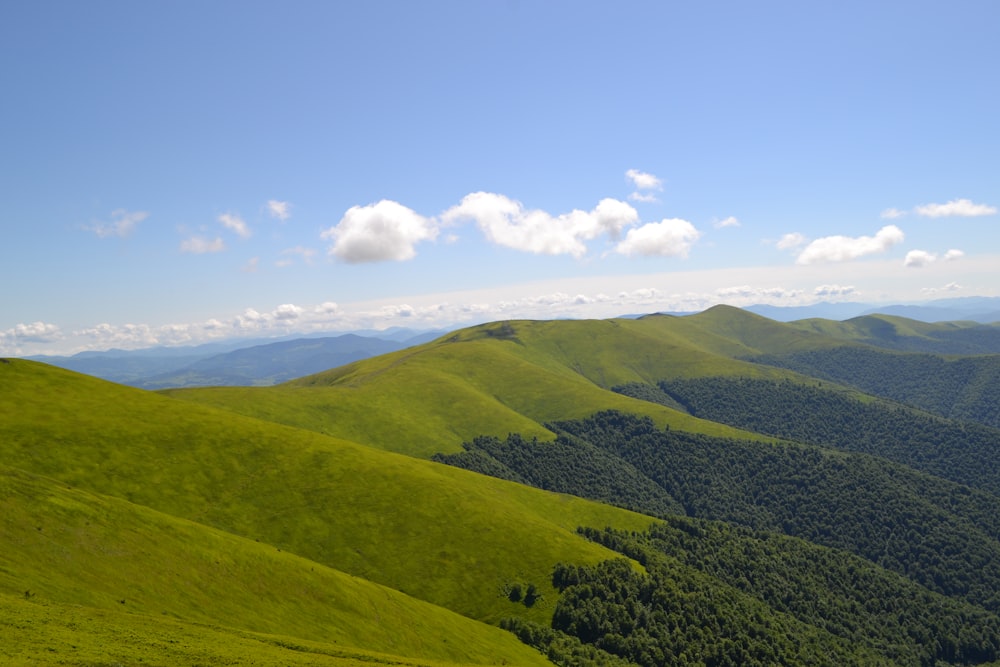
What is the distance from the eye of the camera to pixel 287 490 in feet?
521

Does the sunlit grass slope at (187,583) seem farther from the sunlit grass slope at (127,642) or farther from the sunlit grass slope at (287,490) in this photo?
the sunlit grass slope at (287,490)

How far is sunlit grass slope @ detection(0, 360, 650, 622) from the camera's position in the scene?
138250 millimetres

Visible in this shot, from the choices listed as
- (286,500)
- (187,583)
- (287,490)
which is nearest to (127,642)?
(187,583)

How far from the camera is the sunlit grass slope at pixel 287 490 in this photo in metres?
138

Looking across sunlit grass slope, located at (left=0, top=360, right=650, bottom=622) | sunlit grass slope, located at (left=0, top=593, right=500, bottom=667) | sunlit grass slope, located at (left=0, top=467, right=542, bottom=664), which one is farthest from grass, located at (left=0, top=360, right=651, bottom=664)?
sunlit grass slope, located at (left=0, top=593, right=500, bottom=667)

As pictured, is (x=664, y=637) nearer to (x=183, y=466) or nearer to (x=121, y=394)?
(x=183, y=466)

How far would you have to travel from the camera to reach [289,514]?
495 feet

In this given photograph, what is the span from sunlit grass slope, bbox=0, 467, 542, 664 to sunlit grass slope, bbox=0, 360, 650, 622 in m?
26.8

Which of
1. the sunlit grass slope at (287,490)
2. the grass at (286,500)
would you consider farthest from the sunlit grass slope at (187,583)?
the sunlit grass slope at (287,490)

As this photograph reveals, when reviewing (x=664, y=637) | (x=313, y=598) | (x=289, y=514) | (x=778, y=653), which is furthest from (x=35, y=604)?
(x=778, y=653)

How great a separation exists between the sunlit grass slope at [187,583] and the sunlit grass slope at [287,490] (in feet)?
87.9

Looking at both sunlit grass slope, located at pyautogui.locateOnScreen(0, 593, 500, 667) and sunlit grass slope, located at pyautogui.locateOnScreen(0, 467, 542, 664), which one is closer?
sunlit grass slope, located at pyautogui.locateOnScreen(0, 593, 500, 667)

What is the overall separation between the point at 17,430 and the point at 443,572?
11356cm

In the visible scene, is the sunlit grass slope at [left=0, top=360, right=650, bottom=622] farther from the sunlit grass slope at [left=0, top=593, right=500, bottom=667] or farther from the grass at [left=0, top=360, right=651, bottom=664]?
the sunlit grass slope at [left=0, top=593, right=500, bottom=667]
